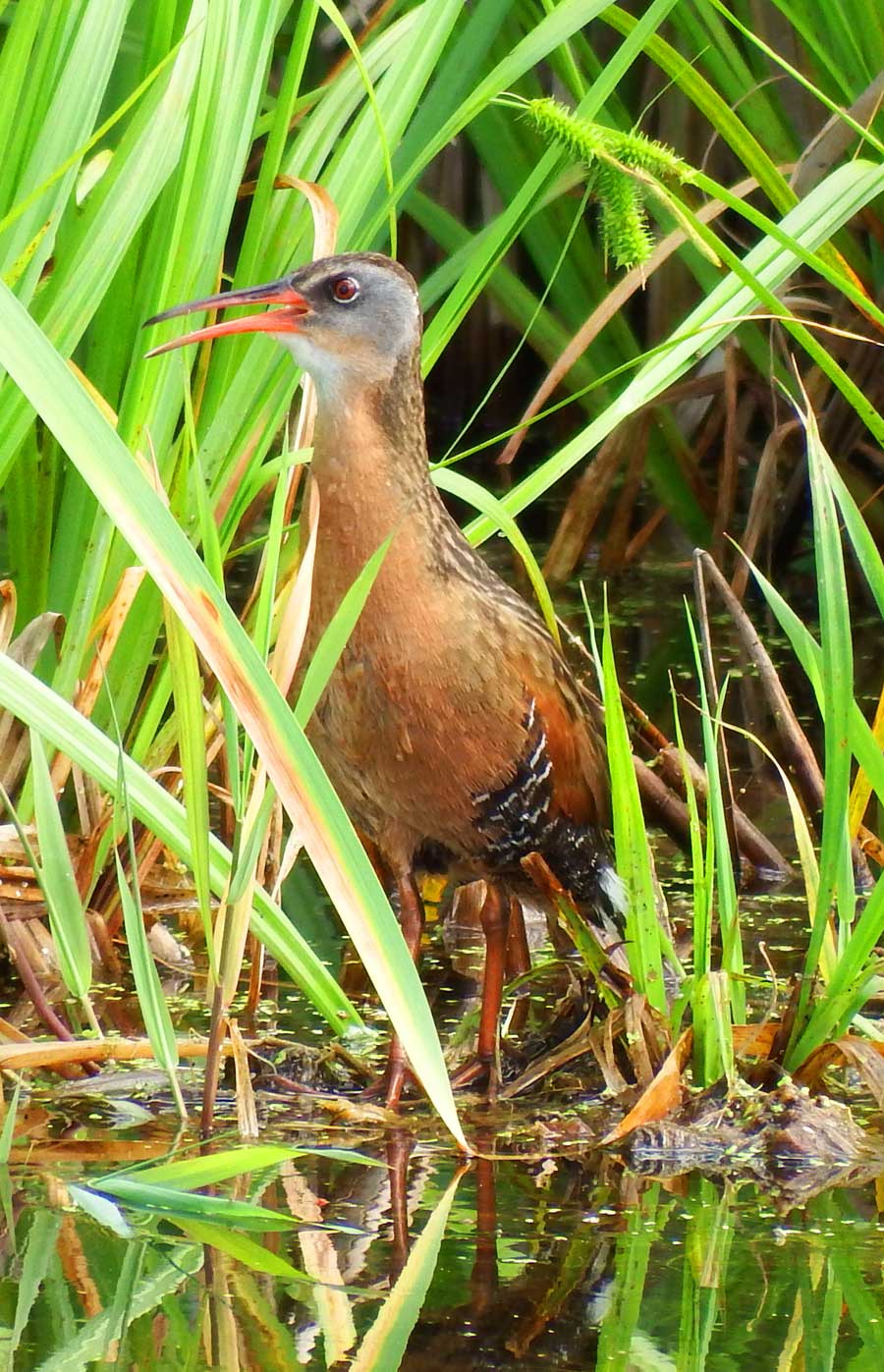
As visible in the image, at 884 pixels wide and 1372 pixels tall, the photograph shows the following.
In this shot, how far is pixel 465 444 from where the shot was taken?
6.84m

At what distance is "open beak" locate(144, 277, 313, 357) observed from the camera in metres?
2.97

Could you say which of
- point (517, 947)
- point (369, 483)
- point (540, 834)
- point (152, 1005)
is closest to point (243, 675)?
point (152, 1005)

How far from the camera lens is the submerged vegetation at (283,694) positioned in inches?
96.0

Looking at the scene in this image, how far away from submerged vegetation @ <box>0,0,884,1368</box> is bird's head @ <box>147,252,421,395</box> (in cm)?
18

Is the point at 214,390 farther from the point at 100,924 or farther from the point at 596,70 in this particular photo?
the point at 596,70

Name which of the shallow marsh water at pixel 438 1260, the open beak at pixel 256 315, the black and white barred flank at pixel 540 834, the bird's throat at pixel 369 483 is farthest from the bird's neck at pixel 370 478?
the shallow marsh water at pixel 438 1260

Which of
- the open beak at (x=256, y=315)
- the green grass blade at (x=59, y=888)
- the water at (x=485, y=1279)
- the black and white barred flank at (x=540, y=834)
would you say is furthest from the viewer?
the black and white barred flank at (x=540, y=834)

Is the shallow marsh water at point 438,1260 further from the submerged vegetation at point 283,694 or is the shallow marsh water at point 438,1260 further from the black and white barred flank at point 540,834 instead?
the black and white barred flank at point 540,834

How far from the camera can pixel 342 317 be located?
3.15 metres

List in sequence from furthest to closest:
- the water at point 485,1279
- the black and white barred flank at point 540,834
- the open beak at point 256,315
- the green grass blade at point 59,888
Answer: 1. the black and white barred flank at point 540,834
2. the open beak at point 256,315
3. the green grass blade at point 59,888
4. the water at point 485,1279

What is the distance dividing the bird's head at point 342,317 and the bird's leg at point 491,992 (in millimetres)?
816

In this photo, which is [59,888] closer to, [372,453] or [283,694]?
[283,694]

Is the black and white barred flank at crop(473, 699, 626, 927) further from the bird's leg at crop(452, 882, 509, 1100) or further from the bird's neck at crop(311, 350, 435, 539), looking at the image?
the bird's neck at crop(311, 350, 435, 539)

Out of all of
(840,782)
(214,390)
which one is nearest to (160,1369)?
(840,782)
